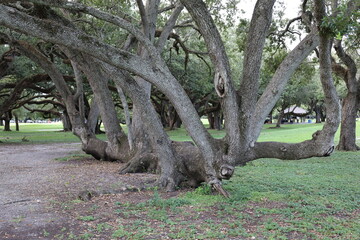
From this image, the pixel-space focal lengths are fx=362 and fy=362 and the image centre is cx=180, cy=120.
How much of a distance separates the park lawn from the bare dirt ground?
1.67 feet

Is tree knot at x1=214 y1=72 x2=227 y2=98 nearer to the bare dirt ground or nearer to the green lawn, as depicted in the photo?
the bare dirt ground

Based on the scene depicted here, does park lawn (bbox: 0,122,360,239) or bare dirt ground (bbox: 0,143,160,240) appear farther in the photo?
bare dirt ground (bbox: 0,143,160,240)

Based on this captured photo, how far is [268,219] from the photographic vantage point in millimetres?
5645

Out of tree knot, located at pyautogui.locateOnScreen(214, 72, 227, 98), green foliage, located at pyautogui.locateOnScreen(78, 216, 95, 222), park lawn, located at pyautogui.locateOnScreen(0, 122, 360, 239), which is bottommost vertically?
park lawn, located at pyautogui.locateOnScreen(0, 122, 360, 239)

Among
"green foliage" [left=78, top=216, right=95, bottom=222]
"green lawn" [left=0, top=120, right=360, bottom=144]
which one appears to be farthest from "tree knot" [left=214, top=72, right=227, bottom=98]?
"green lawn" [left=0, top=120, right=360, bottom=144]

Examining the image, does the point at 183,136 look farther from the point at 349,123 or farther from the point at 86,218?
the point at 86,218

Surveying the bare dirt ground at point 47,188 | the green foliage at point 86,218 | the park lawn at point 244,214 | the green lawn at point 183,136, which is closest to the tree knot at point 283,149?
the park lawn at point 244,214

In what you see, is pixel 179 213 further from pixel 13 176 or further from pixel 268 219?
pixel 13 176

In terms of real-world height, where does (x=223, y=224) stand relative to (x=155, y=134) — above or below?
below

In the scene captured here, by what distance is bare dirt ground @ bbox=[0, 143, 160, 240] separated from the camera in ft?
17.4

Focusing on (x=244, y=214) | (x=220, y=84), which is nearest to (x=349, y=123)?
(x=220, y=84)

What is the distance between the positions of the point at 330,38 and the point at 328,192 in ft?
10.5

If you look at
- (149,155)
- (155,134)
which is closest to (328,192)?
(155,134)

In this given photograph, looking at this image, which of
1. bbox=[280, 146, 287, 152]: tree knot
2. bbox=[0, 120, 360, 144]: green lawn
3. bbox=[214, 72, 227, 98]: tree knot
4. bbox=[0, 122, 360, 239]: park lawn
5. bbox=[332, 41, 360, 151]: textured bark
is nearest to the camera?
bbox=[0, 122, 360, 239]: park lawn
